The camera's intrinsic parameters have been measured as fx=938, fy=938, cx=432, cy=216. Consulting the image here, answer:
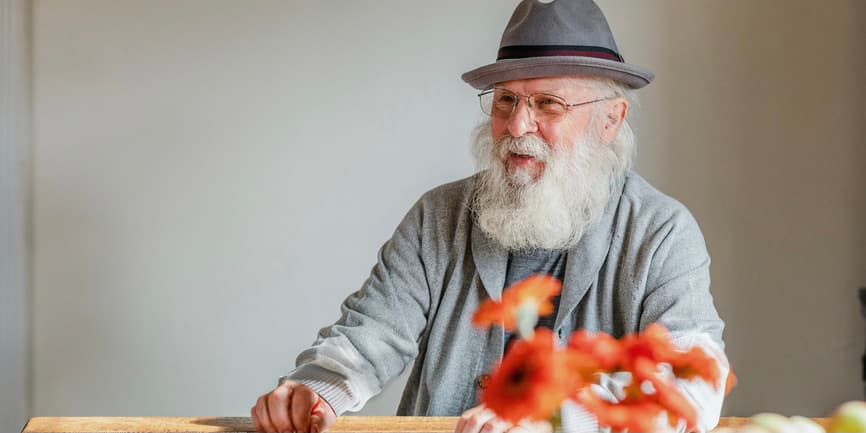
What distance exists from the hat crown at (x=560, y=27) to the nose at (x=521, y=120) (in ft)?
0.48

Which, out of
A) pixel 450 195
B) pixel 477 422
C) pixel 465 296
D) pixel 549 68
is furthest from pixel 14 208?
pixel 477 422

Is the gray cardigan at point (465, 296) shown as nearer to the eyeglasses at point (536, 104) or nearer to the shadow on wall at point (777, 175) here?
the eyeglasses at point (536, 104)

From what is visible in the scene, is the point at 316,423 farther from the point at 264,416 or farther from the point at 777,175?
the point at 777,175

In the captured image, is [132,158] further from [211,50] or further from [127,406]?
[127,406]

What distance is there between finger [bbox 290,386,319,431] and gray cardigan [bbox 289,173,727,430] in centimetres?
9

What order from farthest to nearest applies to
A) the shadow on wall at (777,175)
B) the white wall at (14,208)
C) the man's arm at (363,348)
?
the shadow on wall at (777,175), the white wall at (14,208), the man's arm at (363,348)

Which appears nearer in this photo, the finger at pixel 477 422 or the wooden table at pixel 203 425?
the finger at pixel 477 422

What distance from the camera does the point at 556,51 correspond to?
2.07 meters

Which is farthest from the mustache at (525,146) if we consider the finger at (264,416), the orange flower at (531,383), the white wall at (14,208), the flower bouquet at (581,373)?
the white wall at (14,208)

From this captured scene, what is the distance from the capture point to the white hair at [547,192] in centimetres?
209

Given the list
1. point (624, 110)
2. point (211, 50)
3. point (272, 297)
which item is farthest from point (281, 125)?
point (624, 110)

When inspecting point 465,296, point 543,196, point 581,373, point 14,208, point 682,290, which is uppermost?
point 581,373

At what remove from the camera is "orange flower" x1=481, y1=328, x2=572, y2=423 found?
Answer: 0.78m

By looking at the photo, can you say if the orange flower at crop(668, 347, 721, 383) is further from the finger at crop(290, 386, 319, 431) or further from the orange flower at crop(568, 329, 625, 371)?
the finger at crop(290, 386, 319, 431)
